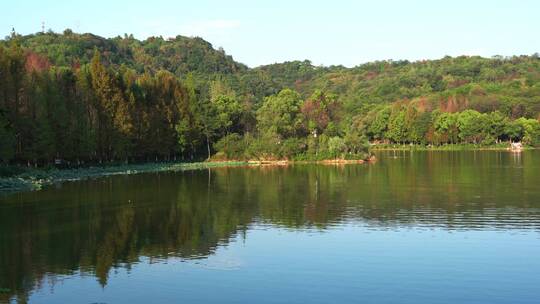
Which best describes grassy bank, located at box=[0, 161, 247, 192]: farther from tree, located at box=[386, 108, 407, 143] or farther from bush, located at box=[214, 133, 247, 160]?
tree, located at box=[386, 108, 407, 143]

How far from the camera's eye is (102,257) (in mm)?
25719

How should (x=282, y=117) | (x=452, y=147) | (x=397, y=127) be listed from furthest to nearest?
(x=397, y=127) → (x=452, y=147) → (x=282, y=117)

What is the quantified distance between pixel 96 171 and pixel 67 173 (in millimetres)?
4636

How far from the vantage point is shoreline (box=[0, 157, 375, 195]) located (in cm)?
4931

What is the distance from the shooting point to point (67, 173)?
200 ft

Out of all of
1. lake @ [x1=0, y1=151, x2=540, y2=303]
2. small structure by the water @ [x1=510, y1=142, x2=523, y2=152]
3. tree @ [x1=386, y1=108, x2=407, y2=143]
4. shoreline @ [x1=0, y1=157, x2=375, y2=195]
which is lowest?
lake @ [x1=0, y1=151, x2=540, y2=303]

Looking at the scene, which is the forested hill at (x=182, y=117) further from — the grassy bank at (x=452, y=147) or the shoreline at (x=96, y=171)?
the shoreline at (x=96, y=171)

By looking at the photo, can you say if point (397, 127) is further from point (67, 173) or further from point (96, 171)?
point (67, 173)

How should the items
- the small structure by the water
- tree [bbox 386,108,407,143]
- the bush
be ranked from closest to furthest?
1. the bush
2. the small structure by the water
3. tree [bbox 386,108,407,143]

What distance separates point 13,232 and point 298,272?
15276mm

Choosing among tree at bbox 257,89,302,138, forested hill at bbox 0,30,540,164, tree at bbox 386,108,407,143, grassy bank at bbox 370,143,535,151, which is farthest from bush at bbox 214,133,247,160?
tree at bbox 386,108,407,143

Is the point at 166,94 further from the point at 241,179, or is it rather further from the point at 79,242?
the point at 79,242

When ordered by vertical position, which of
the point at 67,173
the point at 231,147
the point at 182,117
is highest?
the point at 182,117

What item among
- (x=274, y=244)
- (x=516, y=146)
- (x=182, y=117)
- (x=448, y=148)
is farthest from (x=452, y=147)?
(x=274, y=244)
